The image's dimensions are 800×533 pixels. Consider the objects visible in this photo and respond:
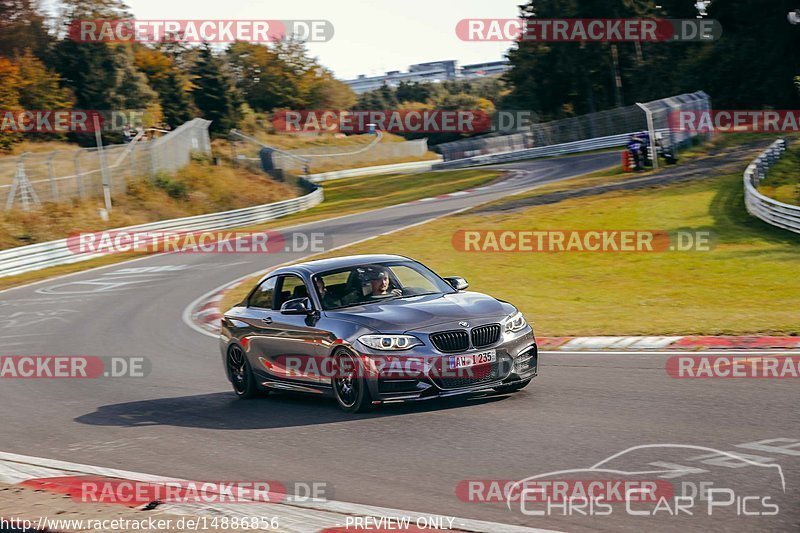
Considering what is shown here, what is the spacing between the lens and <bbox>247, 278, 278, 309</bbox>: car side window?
11.5 metres

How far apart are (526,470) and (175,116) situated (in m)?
79.5

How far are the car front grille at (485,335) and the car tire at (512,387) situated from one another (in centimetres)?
48

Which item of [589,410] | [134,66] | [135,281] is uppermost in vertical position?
[134,66]

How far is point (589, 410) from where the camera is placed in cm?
911

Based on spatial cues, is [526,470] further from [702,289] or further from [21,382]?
[702,289]

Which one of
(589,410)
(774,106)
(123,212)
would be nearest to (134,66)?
(123,212)

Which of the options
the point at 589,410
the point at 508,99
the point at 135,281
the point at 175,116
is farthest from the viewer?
the point at 508,99

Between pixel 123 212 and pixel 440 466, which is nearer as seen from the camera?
pixel 440 466

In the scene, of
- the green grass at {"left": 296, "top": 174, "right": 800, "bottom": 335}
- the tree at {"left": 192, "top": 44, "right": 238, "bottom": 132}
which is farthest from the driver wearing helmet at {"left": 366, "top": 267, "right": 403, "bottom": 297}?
the tree at {"left": 192, "top": 44, "right": 238, "bottom": 132}

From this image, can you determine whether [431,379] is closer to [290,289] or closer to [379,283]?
[379,283]

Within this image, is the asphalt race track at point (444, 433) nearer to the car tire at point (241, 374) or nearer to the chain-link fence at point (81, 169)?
the car tire at point (241, 374)

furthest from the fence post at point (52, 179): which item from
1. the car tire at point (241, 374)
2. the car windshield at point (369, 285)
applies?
the car windshield at point (369, 285)

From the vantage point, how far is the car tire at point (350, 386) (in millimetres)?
9617

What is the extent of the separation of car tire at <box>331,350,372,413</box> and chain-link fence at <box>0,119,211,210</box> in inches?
1147
